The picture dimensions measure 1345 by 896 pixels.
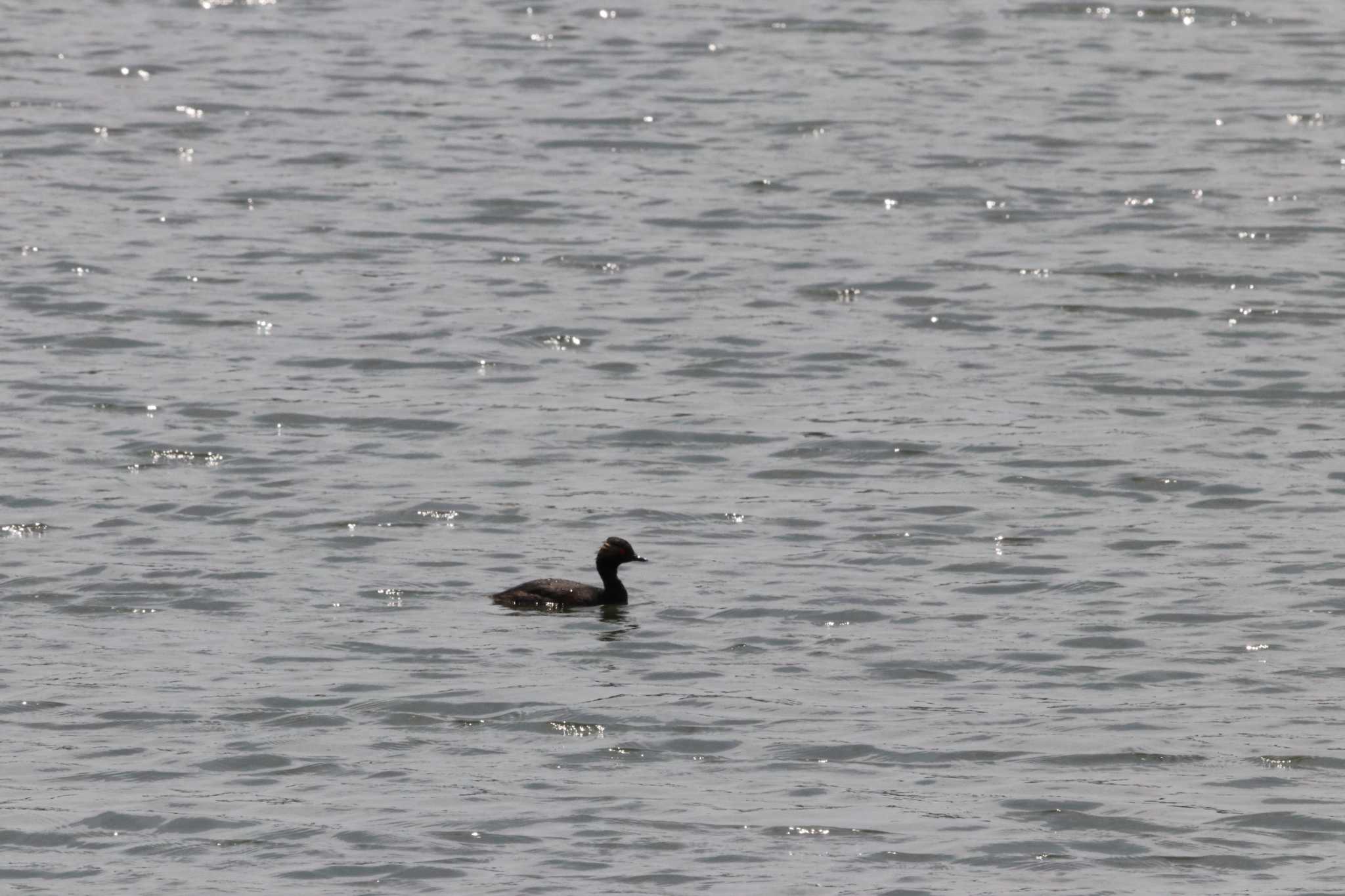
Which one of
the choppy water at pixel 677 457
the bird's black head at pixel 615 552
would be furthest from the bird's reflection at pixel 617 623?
the bird's black head at pixel 615 552

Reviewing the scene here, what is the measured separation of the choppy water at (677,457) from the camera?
1516 centimetres

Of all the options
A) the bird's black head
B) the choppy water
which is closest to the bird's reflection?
the choppy water

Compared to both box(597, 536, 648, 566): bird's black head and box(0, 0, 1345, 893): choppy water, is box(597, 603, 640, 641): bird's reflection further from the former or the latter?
box(597, 536, 648, 566): bird's black head

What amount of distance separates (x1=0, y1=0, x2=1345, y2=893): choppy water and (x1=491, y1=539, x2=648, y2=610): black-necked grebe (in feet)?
0.48

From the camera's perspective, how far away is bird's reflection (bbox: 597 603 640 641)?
61.3ft

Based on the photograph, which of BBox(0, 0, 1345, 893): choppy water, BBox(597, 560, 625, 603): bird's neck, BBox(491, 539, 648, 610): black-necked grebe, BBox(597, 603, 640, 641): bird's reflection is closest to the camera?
BBox(0, 0, 1345, 893): choppy water

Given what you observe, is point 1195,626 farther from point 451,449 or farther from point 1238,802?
point 451,449

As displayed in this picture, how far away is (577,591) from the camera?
1909cm

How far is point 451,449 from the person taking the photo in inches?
899

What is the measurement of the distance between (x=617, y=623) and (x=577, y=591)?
0.37 metres

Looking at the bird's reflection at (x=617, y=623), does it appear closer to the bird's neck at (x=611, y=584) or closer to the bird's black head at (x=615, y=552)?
the bird's neck at (x=611, y=584)

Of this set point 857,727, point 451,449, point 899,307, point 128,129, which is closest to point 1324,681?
point 857,727

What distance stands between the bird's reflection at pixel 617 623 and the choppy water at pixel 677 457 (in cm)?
3

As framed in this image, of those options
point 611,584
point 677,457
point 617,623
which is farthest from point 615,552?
point 677,457
